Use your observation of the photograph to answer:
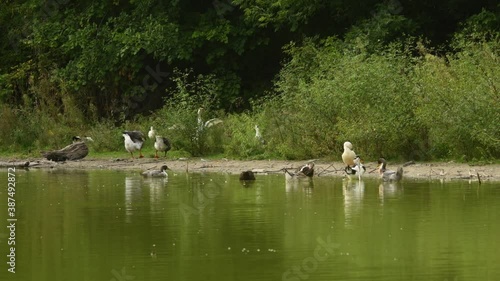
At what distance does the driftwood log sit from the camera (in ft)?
106

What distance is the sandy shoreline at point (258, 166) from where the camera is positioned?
23.6 m

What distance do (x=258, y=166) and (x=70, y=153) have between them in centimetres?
690

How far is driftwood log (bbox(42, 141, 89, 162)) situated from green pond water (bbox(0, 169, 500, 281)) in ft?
27.7

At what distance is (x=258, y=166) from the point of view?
27906mm

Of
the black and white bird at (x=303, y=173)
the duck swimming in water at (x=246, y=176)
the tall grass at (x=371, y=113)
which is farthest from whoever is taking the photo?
the tall grass at (x=371, y=113)

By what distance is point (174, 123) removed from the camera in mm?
31469

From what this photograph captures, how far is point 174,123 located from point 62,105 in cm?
958

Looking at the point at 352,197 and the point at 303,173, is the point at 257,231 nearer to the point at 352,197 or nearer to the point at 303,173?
the point at 352,197

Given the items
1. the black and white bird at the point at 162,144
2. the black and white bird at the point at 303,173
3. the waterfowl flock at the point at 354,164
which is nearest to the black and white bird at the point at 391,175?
the waterfowl flock at the point at 354,164

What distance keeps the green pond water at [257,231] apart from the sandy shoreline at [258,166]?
4.37ft

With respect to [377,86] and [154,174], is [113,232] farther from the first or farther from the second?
[377,86]

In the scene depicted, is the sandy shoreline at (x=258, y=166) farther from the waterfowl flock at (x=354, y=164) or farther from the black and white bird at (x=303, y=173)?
the black and white bird at (x=303, y=173)

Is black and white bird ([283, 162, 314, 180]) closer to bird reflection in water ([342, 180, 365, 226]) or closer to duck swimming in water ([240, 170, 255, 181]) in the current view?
duck swimming in water ([240, 170, 255, 181])

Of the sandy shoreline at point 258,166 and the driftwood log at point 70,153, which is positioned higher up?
the driftwood log at point 70,153
